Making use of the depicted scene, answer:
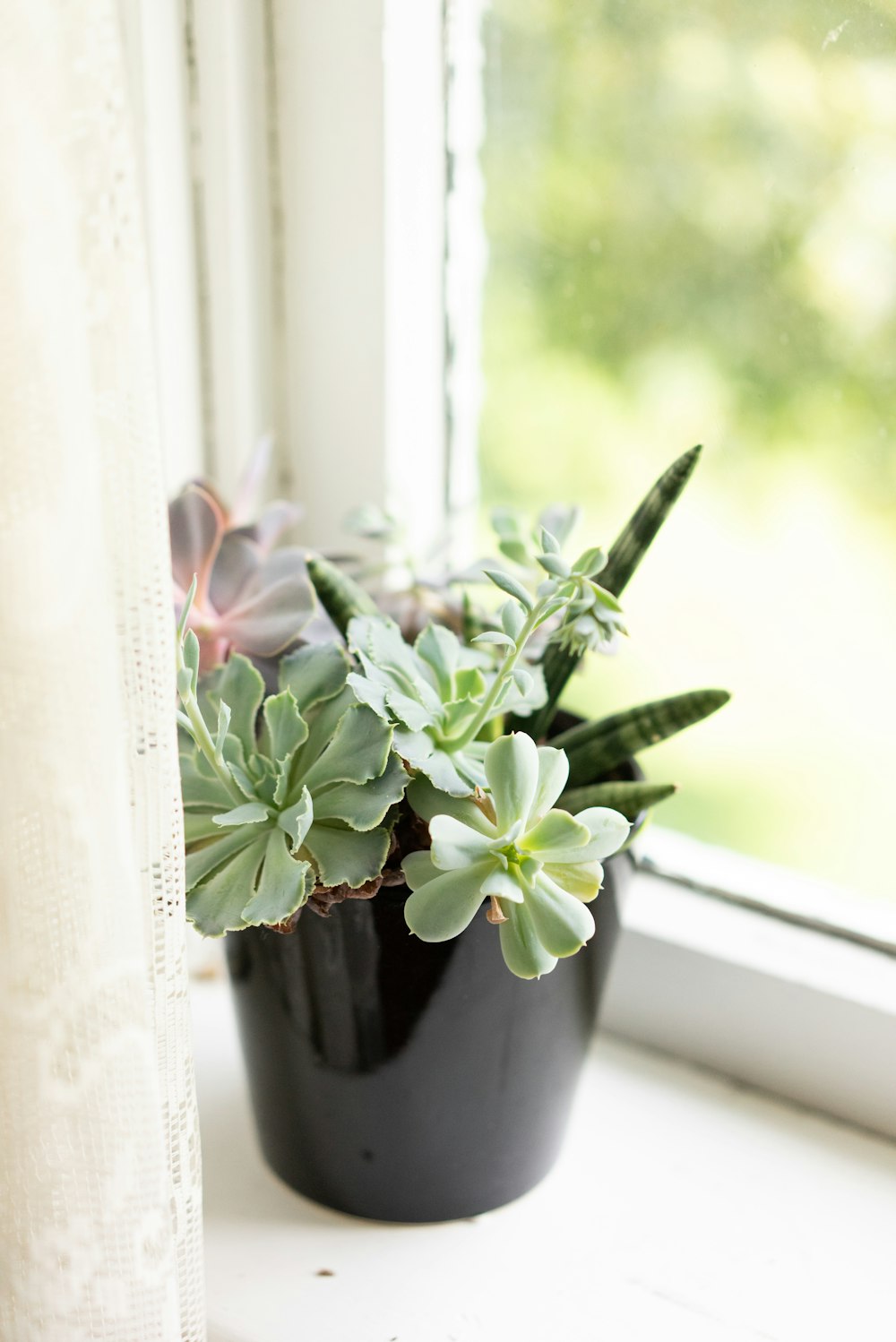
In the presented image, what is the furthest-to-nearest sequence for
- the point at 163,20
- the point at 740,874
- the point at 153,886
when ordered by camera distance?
the point at 740,874
the point at 163,20
the point at 153,886

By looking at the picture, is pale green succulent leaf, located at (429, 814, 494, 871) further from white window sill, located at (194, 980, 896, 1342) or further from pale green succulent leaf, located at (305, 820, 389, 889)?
white window sill, located at (194, 980, 896, 1342)

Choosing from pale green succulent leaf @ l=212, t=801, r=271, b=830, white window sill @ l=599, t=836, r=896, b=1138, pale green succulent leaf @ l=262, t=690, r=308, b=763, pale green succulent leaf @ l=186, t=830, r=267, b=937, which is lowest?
white window sill @ l=599, t=836, r=896, b=1138

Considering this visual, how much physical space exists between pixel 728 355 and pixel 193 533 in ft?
1.05

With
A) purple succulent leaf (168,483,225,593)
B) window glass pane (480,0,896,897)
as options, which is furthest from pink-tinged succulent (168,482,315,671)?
window glass pane (480,0,896,897)

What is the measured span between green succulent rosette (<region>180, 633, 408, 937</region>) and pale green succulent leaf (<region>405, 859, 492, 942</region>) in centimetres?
2

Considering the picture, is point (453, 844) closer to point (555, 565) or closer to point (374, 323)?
point (555, 565)

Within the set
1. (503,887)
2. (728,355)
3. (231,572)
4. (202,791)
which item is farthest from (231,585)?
(728,355)

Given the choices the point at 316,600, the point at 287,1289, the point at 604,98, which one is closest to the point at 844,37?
the point at 604,98

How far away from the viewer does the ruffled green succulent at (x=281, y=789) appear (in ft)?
1.39

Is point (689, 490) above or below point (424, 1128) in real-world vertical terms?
above

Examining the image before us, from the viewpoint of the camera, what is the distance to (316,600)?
50 cm

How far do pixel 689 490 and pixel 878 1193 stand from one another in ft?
1.28

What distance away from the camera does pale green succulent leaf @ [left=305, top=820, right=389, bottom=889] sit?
425 millimetres

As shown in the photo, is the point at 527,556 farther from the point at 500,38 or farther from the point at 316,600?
the point at 500,38
